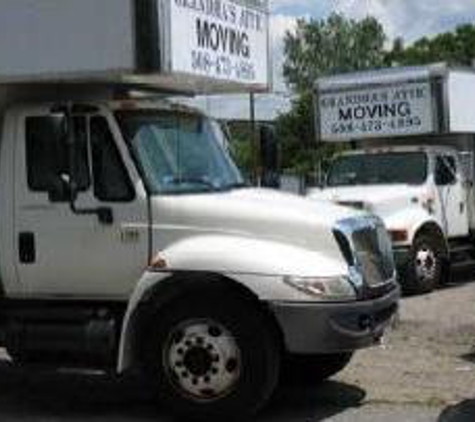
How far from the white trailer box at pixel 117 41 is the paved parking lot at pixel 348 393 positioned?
98.1 inches

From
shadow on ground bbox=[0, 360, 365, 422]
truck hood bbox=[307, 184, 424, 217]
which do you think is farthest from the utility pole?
truck hood bbox=[307, 184, 424, 217]

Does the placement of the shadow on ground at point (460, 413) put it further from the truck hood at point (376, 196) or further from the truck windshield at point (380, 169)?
the truck windshield at point (380, 169)

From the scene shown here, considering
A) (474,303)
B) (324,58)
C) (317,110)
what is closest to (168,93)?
(474,303)

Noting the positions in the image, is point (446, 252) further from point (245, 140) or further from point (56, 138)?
point (56, 138)

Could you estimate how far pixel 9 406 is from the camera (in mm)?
10250

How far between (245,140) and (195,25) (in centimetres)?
324

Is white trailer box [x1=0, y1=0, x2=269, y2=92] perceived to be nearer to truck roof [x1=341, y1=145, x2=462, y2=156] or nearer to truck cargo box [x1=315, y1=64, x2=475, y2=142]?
truck roof [x1=341, y1=145, x2=462, y2=156]

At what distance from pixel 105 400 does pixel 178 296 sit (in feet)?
5.21

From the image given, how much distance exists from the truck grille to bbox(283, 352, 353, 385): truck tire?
3.35 feet

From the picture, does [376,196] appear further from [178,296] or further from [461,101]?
[178,296]

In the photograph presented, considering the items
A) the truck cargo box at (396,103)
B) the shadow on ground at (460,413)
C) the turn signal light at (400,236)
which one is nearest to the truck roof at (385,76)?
the truck cargo box at (396,103)

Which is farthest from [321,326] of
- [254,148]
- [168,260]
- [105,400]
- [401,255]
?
[401,255]

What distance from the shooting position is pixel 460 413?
8.56 m

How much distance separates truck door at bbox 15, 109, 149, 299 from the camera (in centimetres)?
960
